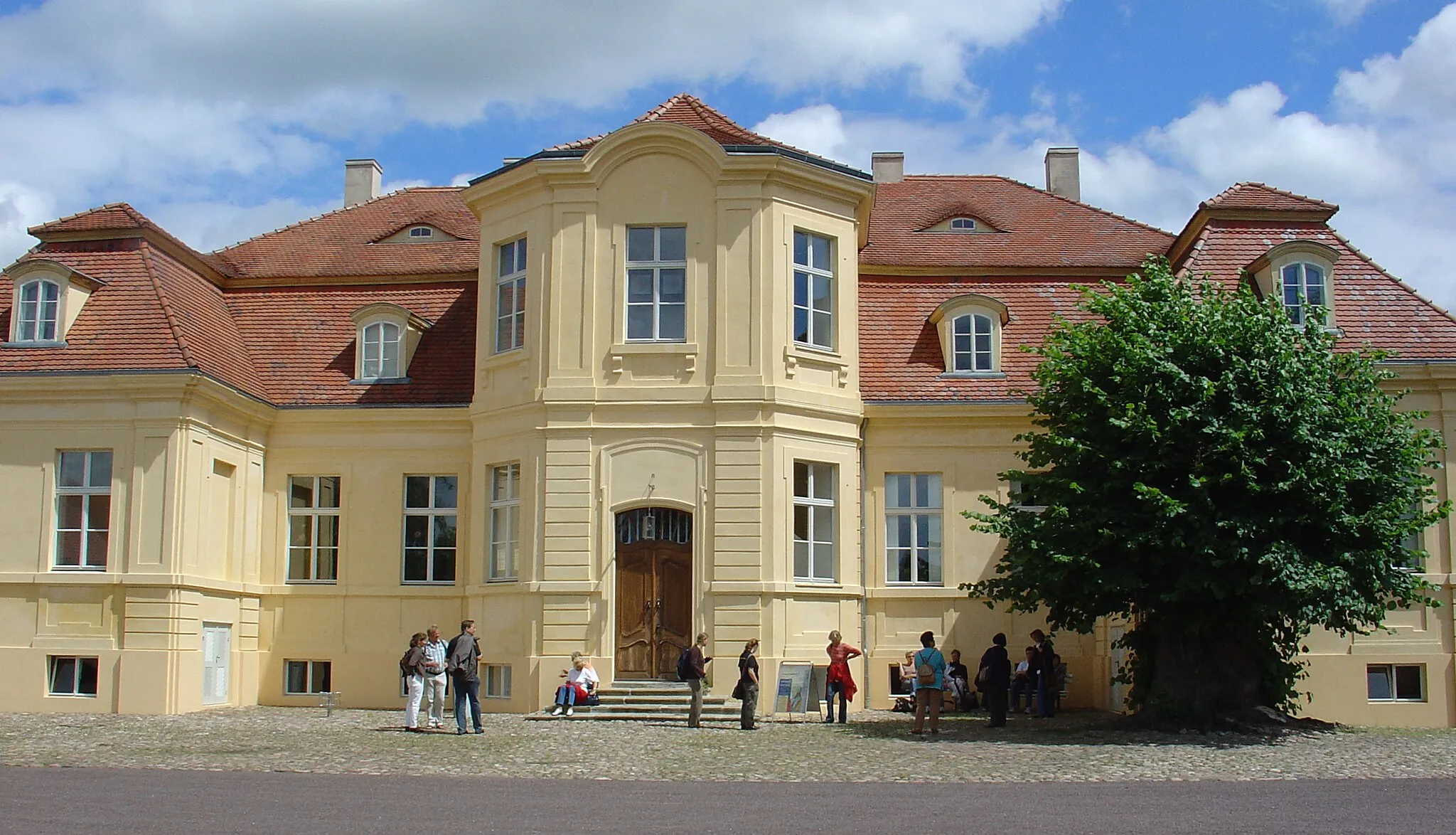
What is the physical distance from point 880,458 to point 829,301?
9.90ft

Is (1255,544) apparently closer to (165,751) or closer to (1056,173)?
(165,751)

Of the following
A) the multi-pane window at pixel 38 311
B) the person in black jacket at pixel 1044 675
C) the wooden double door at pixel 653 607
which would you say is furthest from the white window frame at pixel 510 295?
the person in black jacket at pixel 1044 675

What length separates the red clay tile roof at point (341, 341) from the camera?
2545 cm

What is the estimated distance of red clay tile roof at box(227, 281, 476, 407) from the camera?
25.5m

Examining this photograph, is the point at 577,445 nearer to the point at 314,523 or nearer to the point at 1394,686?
the point at 314,523

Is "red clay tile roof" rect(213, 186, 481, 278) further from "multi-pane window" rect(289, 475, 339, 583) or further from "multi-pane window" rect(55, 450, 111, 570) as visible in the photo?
"multi-pane window" rect(55, 450, 111, 570)

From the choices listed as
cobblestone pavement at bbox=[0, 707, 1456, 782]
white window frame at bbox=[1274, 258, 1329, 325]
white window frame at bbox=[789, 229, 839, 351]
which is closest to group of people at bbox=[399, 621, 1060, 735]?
cobblestone pavement at bbox=[0, 707, 1456, 782]

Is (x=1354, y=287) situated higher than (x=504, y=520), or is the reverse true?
(x=1354, y=287)

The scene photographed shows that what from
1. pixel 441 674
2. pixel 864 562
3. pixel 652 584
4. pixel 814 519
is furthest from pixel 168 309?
pixel 864 562

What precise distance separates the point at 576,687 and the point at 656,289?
621cm

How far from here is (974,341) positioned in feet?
83.8

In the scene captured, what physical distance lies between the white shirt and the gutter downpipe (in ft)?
15.3

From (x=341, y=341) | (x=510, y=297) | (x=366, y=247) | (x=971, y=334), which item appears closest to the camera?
(x=510, y=297)

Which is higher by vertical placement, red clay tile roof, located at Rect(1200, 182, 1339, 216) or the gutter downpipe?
red clay tile roof, located at Rect(1200, 182, 1339, 216)
